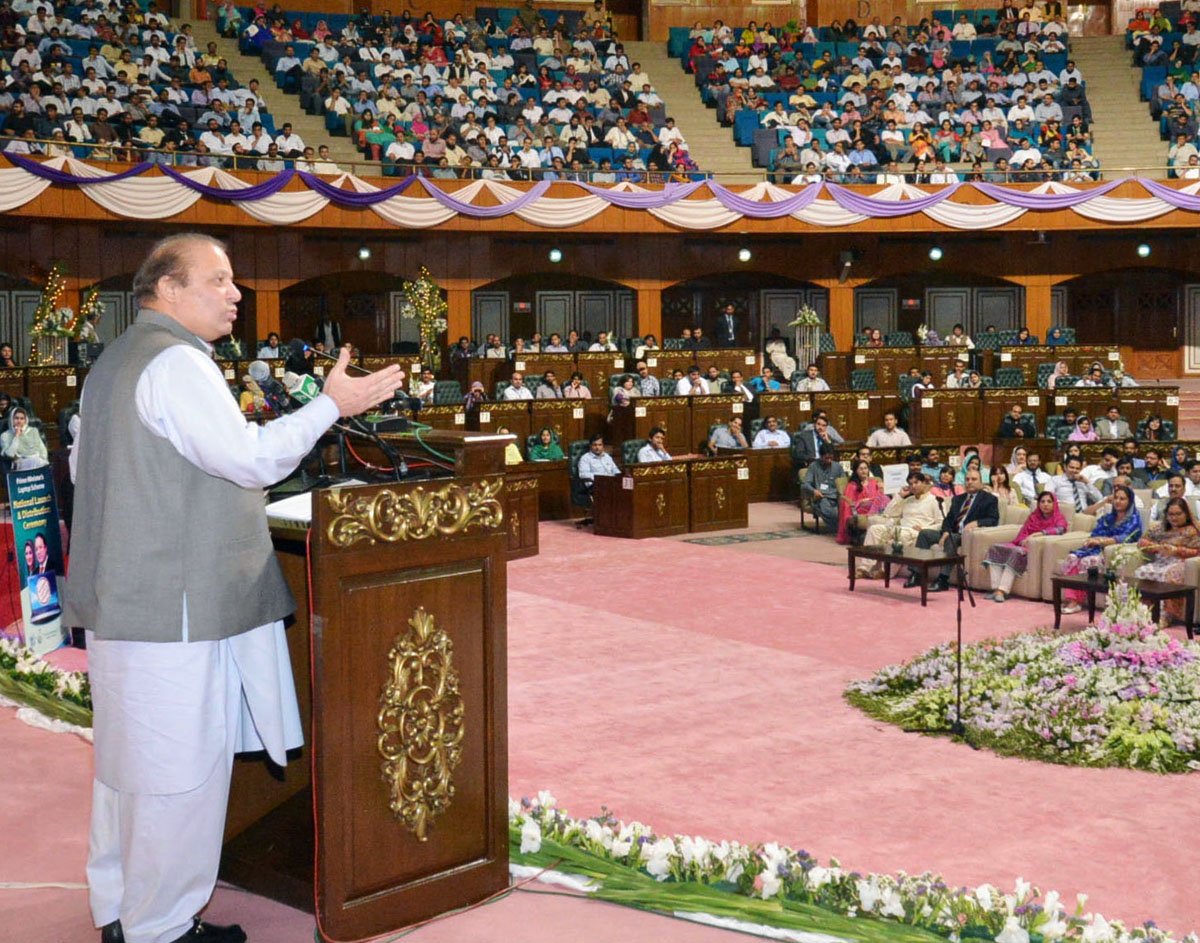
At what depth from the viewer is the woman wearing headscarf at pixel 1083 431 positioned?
15.0 m

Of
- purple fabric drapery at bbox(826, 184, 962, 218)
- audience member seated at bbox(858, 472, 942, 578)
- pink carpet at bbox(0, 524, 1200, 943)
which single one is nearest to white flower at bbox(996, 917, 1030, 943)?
pink carpet at bbox(0, 524, 1200, 943)

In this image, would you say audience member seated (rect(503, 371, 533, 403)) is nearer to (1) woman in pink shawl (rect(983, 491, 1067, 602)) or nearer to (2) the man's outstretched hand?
(1) woman in pink shawl (rect(983, 491, 1067, 602))

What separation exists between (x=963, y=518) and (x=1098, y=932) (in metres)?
7.66

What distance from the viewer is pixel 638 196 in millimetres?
19250

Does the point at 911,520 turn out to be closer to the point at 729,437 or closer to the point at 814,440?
the point at 814,440

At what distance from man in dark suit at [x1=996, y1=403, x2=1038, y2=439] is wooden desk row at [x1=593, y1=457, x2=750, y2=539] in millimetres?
3991

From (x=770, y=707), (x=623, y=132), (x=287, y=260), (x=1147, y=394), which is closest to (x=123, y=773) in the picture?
(x=770, y=707)

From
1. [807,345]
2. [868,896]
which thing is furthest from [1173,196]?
[868,896]

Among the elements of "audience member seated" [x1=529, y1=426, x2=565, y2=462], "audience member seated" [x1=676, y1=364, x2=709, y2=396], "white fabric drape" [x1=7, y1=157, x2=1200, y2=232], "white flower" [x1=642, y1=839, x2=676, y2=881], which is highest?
"white fabric drape" [x1=7, y1=157, x2=1200, y2=232]

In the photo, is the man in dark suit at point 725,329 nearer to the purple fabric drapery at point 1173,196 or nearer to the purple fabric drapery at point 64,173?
the purple fabric drapery at point 1173,196

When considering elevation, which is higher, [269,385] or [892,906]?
[269,385]

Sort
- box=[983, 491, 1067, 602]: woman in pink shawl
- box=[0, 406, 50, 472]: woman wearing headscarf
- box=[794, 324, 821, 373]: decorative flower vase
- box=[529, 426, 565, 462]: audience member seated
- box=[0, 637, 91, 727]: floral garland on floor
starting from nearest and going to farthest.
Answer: box=[0, 637, 91, 727]: floral garland on floor < box=[983, 491, 1067, 602]: woman in pink shawl < box=[0, 406, 50, 472]: woman wearing headscarf < box=[529, 426, 565, 462]: audience member seated < box=[794, 324, 821, 373]: decorative flower vase

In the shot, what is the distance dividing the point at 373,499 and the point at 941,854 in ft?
8.92

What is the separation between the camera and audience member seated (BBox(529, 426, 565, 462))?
14.2 m
